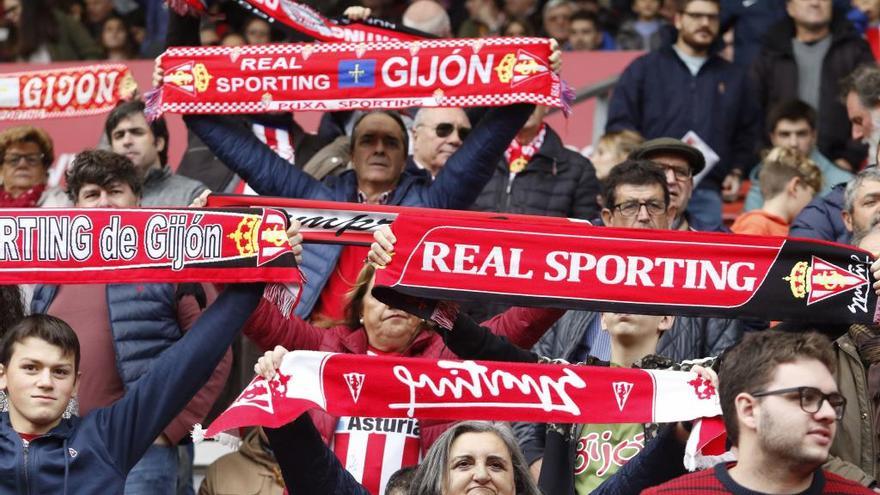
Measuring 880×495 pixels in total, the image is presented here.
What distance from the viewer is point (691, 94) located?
35.3 ft

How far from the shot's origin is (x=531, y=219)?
6293 millimetres

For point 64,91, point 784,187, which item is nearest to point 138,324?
point 64,91

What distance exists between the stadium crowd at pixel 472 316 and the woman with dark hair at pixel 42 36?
4237 millimetres

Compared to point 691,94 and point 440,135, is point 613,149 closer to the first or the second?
point 691,94

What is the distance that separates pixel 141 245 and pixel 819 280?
235 cm

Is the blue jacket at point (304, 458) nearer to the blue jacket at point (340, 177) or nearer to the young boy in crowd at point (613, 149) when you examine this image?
the blue jacket at point (340, 177)

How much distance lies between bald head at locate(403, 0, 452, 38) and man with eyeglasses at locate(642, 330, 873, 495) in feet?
18.9

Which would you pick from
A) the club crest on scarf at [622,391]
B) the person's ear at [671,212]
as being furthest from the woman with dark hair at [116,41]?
the club crest on scarf at [622,391]

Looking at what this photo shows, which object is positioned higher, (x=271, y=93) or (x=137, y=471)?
(x=271, y=93)

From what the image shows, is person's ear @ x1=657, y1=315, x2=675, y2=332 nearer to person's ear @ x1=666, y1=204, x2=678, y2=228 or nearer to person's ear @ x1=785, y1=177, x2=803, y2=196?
person's ear @ x1=666, y1=204, x2=678, y2=228

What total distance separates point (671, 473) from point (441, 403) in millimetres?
791

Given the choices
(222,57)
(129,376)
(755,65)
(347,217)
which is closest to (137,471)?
(129,376)

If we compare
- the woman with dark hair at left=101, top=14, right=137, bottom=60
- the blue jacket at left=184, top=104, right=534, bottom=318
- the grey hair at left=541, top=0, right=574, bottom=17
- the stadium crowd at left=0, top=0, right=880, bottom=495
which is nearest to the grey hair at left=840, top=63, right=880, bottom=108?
the stadium crowd at left=0, top=0, right=880, bottom=495

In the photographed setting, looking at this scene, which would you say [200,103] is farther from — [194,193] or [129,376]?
[129,376]
